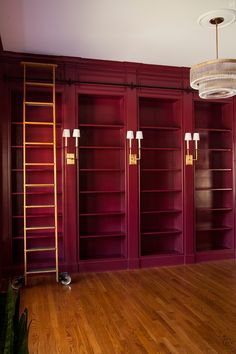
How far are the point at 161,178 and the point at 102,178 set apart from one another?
991 mm

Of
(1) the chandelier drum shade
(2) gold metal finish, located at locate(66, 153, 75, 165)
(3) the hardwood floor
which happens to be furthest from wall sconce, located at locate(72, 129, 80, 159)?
(1) the chandelier drum shade

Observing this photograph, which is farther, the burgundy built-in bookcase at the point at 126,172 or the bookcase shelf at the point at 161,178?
the bookcase shelf at the point at 161,178

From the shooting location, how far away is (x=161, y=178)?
5.04 meters

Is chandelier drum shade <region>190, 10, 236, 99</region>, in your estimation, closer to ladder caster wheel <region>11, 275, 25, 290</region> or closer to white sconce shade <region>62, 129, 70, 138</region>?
white sconce shade <region>62, 129, 70, 138</region>

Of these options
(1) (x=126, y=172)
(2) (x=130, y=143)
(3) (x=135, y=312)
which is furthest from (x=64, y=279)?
(2) (x=130, y=143)

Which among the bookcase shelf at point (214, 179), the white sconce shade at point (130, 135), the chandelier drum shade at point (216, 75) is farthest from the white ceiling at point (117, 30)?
the bookcase shelf at point (214, 179)

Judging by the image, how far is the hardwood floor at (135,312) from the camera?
8.07 feet

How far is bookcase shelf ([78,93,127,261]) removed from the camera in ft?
15.4

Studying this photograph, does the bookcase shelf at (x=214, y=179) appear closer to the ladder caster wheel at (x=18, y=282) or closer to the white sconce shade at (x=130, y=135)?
the white sconce shade at (x=130, y=135)

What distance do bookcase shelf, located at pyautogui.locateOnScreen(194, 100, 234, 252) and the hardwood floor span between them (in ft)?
2.89

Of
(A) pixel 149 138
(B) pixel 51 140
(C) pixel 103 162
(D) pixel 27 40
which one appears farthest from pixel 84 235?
(D) pixel 27 40

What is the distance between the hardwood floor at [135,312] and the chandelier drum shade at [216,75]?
2.14 meters

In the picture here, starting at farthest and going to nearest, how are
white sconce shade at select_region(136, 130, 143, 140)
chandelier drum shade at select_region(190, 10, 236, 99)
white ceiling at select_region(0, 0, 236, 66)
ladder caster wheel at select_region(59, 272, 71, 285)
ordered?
white sconce shade at select_region(136, 130, 143, 140)
ladder caster wheel at select_region(59, 272, 71, 285)
white ceiling at select_region(0, 0, 236, 66)
chandelier drum shade at select_region(190, 10, 236, 99)

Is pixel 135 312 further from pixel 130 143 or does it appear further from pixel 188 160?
pixel 188 160
